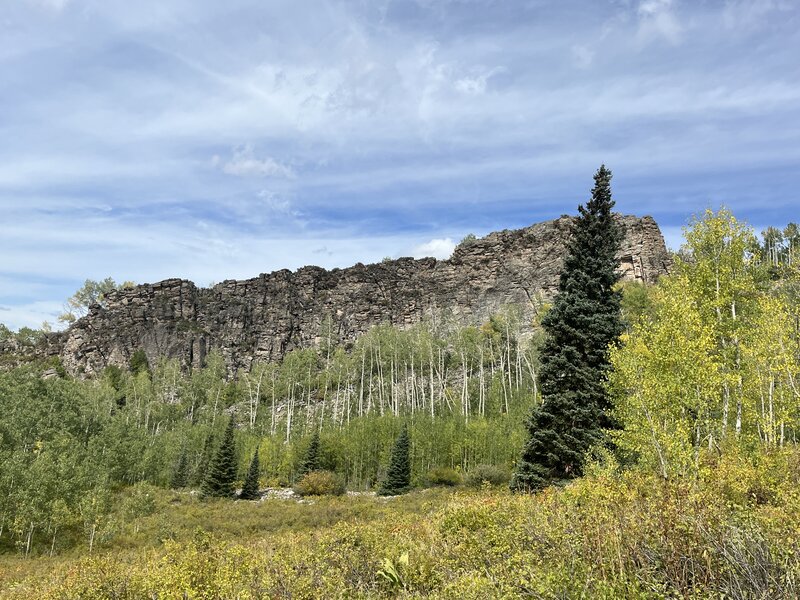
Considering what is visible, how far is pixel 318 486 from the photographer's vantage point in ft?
141

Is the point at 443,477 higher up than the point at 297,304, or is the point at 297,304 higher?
the point at 297,304

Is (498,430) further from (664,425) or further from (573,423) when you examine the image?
(664,425)

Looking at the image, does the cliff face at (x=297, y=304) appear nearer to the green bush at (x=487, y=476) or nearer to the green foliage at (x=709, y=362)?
the green bush at (x=487, y=476)

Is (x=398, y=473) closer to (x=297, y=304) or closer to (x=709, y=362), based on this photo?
(x=709, y=362)

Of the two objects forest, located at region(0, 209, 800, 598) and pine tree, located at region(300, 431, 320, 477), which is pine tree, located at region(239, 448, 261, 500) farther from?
pine tree, located at region(300, 431, 320, 477)

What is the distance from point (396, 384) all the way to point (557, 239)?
43485mm

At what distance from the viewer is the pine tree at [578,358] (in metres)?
18.0

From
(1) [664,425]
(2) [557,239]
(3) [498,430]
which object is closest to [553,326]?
(1) [664,425]

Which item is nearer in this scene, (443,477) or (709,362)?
(709,362)

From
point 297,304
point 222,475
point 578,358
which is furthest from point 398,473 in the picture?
point 297,304

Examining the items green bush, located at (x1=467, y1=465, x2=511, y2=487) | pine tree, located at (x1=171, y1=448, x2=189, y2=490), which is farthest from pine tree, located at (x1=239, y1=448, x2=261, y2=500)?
green bush, located at (x1=467, y1=465, x2=511, y2=487)

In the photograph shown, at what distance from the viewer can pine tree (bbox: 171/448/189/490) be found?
182 feet

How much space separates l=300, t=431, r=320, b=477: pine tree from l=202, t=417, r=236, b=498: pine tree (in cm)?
700

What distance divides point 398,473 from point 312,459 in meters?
11.6
